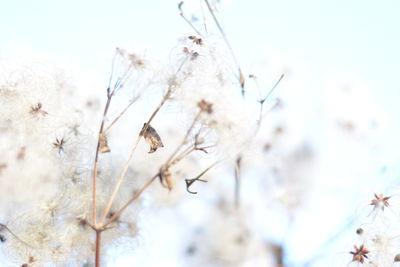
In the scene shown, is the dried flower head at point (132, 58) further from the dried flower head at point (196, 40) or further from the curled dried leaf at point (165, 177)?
the curled dried leaf at point (165, 177)

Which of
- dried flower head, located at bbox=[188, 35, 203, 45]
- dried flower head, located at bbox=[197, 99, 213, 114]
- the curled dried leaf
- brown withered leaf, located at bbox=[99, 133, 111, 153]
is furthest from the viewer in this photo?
dried flower head, located at bbox=[188, 35, 203, 45]

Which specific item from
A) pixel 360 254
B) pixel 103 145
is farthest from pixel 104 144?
pixel 360 254

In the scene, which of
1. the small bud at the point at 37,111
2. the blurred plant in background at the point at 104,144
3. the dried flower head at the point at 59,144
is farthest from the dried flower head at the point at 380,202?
the small bud at the point at 37,111

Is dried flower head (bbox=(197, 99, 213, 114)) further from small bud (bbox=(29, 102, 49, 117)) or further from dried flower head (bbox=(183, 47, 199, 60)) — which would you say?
small bud (bbox=(29, 102, 49, 117))

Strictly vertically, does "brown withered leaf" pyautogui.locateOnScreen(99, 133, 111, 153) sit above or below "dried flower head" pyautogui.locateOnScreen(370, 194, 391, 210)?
below

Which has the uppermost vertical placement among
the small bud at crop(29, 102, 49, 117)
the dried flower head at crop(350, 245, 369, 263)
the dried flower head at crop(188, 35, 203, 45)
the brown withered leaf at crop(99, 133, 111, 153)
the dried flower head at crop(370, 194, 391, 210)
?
the dried flower head at crop(188, 35, 203, 45)

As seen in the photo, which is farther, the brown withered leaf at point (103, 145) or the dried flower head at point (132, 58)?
the dried flower head at point (132, 58)

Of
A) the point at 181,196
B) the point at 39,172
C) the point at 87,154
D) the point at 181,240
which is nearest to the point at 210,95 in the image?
the point at 87,154

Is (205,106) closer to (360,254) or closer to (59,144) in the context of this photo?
(59,144)

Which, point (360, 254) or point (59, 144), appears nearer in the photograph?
point (360, 254)

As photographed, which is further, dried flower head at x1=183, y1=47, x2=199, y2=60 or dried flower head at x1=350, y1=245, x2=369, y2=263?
dried flower head at x1=183, y1=47, x2=199, y2=60

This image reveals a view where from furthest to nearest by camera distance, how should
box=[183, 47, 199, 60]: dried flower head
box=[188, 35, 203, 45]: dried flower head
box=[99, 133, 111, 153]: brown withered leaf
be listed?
1. box=[188, 35, 203, 45]: dried flower head
2. box=[183, 47, 199, 60]: dried flower head
3. box=[99, 133, 111, 153]: brown withered leaf

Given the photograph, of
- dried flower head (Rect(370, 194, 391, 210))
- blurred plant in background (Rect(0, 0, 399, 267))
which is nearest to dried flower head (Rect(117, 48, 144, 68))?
blurred plant in background (Rect(0, 0, 399, 267))
